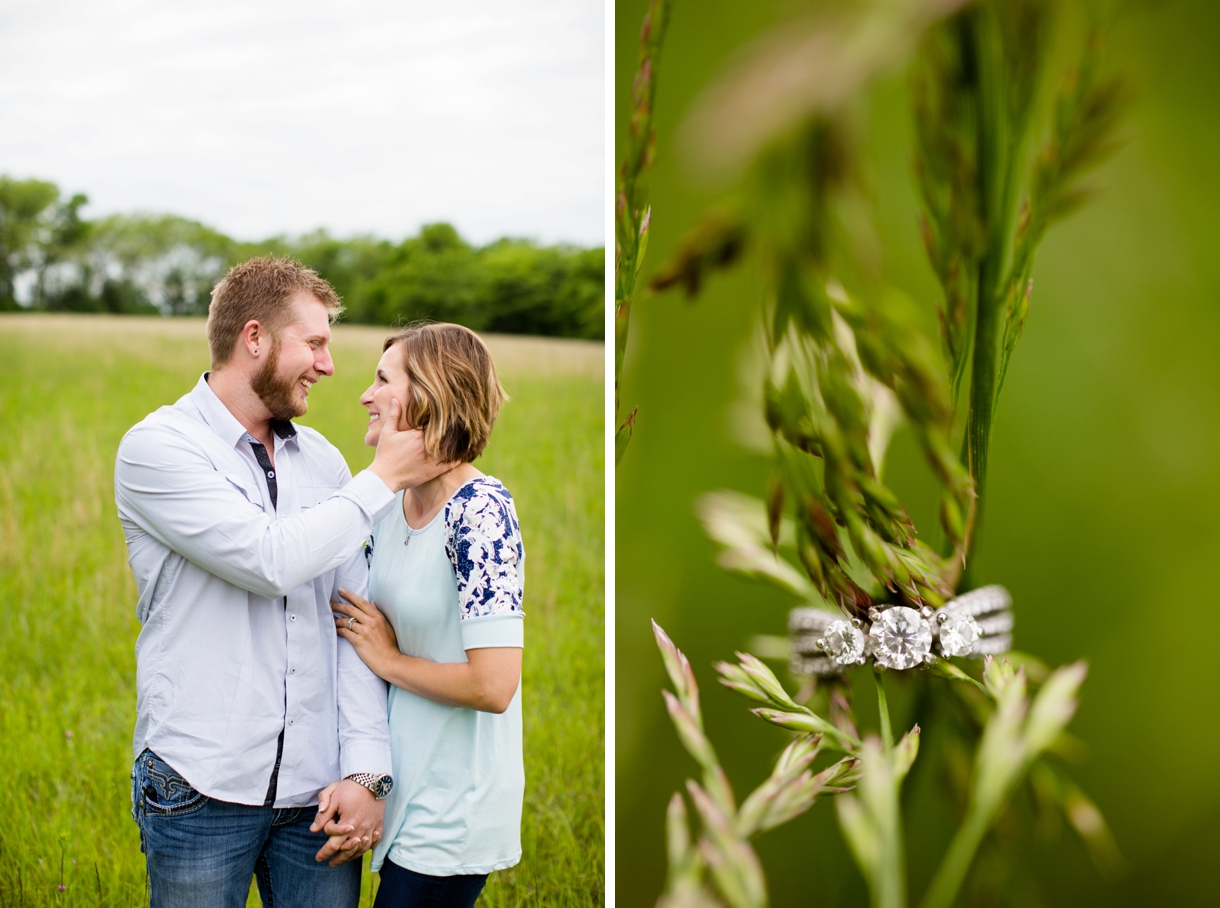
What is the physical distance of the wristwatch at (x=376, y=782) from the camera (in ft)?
3.39

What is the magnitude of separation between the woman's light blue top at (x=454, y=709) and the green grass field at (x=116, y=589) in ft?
→ 3.06

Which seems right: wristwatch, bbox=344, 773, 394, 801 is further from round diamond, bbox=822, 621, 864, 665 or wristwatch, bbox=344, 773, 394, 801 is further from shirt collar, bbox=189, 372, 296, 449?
round diamond, bbox=822, 621, 864, 665

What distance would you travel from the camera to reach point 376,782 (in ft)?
3.42

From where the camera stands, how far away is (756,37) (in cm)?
67

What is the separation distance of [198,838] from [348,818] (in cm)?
18

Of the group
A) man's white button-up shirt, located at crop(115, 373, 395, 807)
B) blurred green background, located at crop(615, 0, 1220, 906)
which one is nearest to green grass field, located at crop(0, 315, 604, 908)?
man's white button-up shirt, located at crop(115, 373, 395, 807)

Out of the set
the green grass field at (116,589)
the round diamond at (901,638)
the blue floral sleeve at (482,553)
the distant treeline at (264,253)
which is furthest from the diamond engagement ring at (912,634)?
the distant treeline at (264,253)

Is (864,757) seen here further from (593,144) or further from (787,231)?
A: (593,144)

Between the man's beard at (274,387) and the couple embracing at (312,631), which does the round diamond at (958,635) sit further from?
the man's beard at (274,387)

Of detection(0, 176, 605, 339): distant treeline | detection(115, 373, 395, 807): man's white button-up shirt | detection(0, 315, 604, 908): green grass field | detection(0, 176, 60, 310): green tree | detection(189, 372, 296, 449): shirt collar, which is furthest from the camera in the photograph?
detection(0, 176, 605, 339): distant treeline

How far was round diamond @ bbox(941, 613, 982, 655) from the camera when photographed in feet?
1.72

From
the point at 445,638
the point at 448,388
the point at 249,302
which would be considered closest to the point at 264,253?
the point at 249,302

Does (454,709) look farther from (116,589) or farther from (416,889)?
(116,589)

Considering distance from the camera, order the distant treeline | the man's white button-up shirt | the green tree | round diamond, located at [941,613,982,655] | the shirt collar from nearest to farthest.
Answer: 1. round diamond, located at [941,613,982,655]
2. the man's white button-up shirt
3. the shirt collar
4. the green tree
5. the distant treeline
